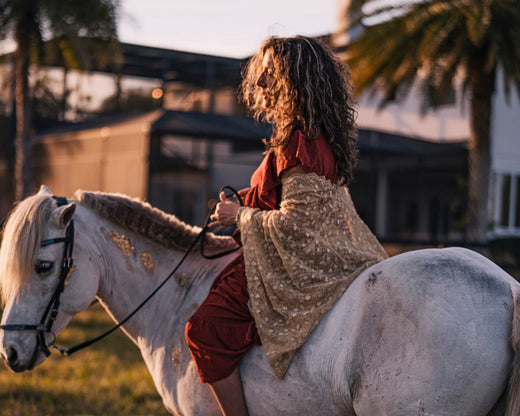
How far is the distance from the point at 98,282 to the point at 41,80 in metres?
22.2

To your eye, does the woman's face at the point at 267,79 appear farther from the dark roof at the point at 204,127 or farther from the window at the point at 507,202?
the window at the point at 507,202

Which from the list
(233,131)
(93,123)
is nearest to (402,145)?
(233,131)

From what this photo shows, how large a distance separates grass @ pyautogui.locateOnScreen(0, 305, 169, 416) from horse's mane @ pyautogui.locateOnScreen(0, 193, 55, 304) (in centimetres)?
296

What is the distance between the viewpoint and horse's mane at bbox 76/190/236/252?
10.4 feet

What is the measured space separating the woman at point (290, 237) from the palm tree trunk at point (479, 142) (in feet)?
38.6

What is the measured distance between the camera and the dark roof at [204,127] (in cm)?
1997

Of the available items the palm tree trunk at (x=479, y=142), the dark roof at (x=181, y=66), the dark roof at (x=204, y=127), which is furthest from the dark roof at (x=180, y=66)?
the palm tree trunk at (x=479, y=142)

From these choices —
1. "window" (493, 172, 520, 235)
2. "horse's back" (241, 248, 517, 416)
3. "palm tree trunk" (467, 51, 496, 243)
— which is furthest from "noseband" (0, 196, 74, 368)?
"window" (493, 172, 520, 235)

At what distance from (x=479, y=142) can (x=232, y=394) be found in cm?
1270

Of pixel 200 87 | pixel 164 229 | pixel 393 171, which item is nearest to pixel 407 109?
pixel 393 171

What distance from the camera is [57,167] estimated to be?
991 inches

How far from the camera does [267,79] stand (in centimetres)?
279

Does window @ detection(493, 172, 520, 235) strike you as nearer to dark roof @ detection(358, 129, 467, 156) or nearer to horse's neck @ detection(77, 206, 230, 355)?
dark roof @ detection(358, 129, 467, 156)

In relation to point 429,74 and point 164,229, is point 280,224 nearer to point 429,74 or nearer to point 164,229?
point 164,229
